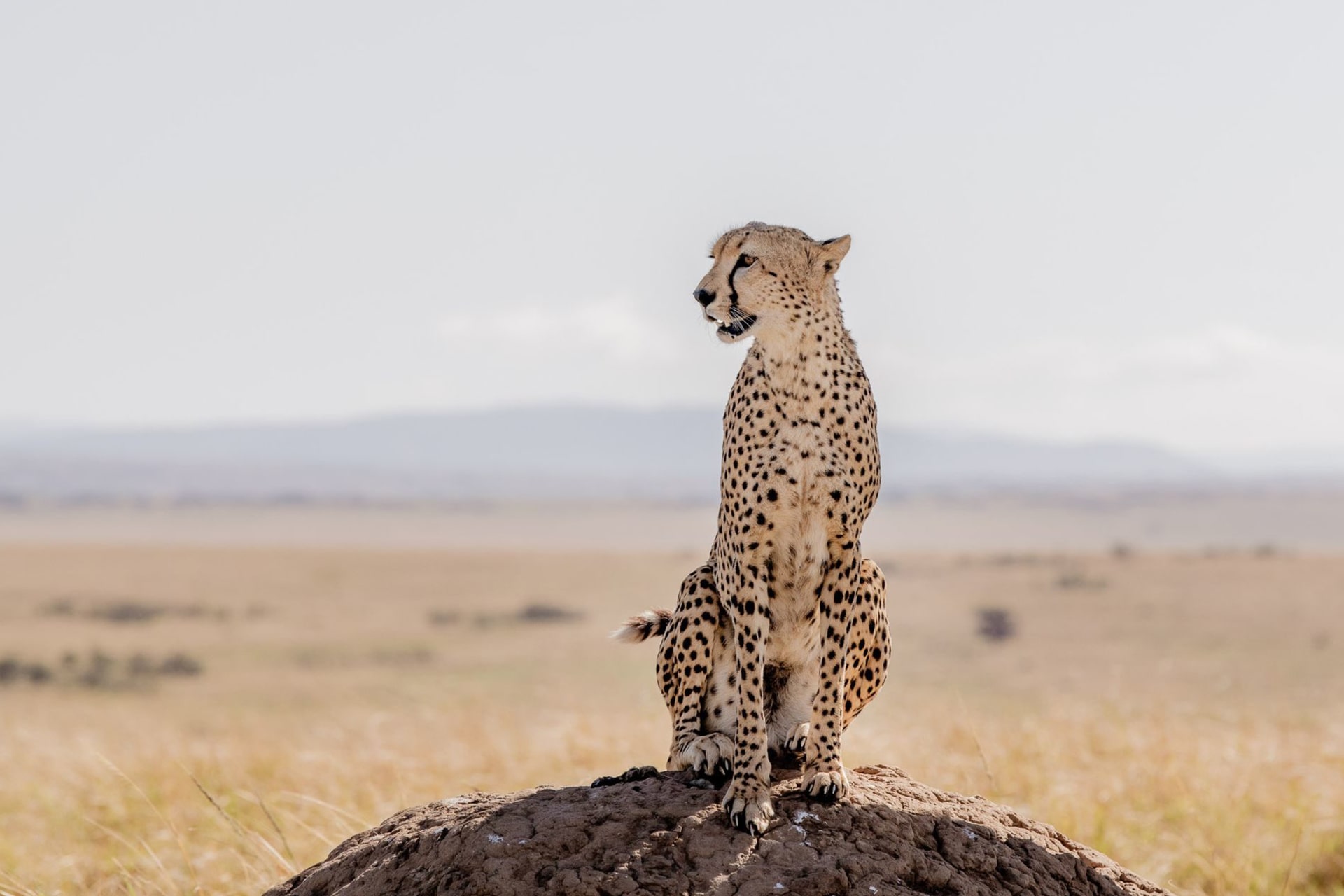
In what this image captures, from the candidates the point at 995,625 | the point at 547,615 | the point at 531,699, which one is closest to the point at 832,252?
the point at 531,699

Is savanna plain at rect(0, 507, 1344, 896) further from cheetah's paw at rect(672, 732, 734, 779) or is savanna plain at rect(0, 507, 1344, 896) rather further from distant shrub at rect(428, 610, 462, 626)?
cheetah's paw at rect(672, 732, 734, 779)

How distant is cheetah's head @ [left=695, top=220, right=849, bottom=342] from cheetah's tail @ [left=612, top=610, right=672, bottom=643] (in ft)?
3.67

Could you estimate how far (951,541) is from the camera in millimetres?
100250

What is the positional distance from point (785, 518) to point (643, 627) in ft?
2.99

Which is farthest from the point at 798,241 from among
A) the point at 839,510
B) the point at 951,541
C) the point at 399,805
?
the point at 951,541

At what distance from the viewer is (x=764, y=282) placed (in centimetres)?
409

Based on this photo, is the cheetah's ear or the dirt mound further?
the cheetah's ear

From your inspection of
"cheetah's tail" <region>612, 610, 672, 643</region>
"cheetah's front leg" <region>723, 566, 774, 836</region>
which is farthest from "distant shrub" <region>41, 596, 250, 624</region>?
"cheetah's front leg" <region>723, 566, 774, 836</region>

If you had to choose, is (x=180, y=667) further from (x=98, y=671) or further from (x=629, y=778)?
(x=629, y=778)

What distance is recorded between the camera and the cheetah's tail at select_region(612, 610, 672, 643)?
4.75 metres

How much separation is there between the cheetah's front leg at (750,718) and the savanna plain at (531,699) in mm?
1704

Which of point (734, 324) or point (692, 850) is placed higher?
point (734, 324)

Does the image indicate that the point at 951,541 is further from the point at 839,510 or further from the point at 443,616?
the point at 839,510

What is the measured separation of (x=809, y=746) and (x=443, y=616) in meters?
30.9
